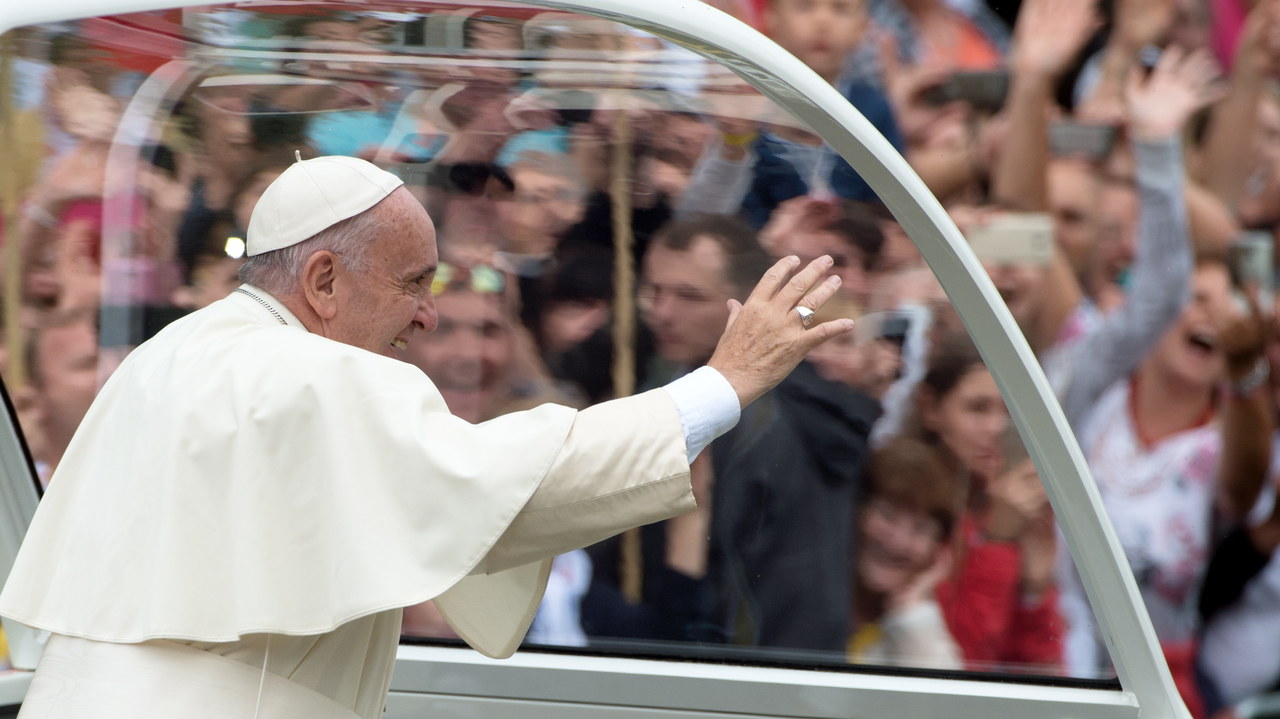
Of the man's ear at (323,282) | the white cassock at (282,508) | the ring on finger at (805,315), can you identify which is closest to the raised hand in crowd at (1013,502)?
the ring on finger at (805,315)

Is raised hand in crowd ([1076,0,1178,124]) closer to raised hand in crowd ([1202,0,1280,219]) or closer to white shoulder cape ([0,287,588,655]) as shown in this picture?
raised hand in crowd ([1202,0,1280,219])

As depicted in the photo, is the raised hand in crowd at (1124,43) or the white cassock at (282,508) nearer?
the white cassock at (282,508)

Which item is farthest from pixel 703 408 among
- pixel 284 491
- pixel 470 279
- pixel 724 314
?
pixel 470 279

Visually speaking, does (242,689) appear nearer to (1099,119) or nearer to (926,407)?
(926,407)

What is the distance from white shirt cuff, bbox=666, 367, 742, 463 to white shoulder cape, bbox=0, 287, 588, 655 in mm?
170

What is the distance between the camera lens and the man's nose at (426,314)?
1.95m

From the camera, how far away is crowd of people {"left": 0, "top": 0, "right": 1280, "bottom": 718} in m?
2.79

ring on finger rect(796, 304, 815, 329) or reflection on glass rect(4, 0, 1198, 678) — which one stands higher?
ring on finger rect(796, 304, 815, 329)

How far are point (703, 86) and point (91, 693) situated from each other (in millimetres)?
1581

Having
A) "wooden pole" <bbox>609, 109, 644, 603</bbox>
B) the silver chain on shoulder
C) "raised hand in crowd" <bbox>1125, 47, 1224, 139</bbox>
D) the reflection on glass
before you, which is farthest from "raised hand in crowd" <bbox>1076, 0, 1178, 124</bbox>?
the silver chain on shoulder

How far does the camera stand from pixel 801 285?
5.93 ft

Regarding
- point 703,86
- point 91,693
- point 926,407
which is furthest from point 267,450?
point 926,407

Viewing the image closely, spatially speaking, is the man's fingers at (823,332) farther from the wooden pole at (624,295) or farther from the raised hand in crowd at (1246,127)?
the raised hand in crowd at (1246,127)

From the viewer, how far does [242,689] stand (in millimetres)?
1845
